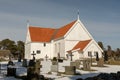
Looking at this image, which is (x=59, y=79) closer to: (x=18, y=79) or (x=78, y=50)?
(x=18, y=79)

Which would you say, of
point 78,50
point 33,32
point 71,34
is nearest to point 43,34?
point 33,32

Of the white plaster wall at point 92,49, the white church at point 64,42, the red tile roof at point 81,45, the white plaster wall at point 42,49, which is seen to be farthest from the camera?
the white plaster wall at point 42,49

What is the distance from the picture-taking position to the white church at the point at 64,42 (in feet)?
165

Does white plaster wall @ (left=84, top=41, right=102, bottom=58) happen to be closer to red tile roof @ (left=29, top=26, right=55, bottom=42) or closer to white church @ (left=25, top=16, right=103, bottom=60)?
white church @ (left=25, top=16, right=103, bottom=60)

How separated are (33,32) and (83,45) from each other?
17.4 m

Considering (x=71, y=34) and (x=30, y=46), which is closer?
(x=71, y=34)

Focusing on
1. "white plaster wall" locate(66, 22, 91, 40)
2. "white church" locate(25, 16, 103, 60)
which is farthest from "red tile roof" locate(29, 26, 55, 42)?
"white plaster wall" locate(66, 22, 91, 40)

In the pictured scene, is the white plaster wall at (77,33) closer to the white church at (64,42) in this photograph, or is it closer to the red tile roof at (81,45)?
the white church at (64,42)

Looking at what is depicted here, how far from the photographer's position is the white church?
5038 centimetres

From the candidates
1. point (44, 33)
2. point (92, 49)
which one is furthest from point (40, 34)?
point (92, 49)

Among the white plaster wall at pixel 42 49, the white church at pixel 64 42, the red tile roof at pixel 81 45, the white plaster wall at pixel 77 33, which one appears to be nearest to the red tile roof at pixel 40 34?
the white church at pixel 64 42

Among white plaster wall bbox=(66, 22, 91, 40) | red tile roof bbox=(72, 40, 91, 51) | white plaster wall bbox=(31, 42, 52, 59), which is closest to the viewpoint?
red tile roof bbox=(72, 40, 91, 51)

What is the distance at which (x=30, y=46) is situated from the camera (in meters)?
60.1

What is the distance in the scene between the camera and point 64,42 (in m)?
55.3
